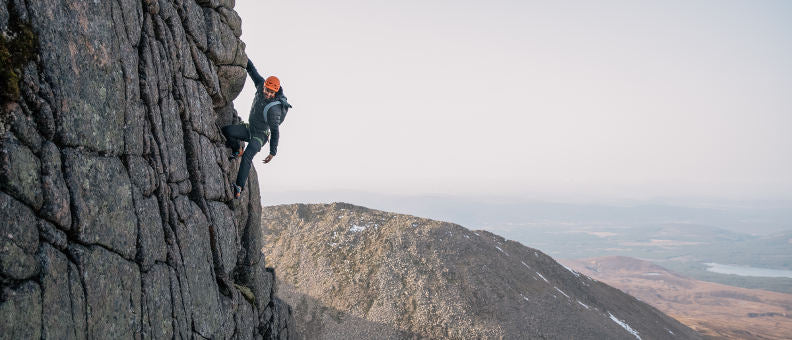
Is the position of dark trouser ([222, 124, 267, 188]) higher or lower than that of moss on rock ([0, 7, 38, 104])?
lower

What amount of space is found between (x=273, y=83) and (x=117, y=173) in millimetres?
7822

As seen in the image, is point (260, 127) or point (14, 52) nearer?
point (14, 52)

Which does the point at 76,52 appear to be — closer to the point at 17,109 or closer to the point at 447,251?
the point at 17,109

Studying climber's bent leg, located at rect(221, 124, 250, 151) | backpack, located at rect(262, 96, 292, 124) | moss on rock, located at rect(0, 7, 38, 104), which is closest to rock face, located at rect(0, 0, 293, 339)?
moss on rock, located at rect(0, 7, 38, 104)

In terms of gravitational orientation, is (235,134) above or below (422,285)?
above

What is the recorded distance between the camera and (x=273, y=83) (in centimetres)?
1847

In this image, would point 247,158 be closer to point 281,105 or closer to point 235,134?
point 235,134

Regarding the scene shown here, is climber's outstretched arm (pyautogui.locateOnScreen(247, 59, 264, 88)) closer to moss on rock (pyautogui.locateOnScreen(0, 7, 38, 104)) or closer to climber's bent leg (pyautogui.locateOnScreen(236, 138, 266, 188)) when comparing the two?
climber's bent leg (pyautogui.locateOnScreen(236, 138, 266, 188))

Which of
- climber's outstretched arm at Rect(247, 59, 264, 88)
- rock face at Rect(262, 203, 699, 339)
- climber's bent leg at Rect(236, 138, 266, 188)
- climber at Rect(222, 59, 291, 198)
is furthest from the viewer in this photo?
rock face at Rect(262, 203, 699, 339)

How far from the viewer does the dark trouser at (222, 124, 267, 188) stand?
19281 millimetres

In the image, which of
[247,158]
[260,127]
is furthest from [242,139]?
[260,127]

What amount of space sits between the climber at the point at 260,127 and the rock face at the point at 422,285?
20.0m

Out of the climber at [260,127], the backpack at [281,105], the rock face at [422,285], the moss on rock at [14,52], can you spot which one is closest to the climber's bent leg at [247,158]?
the climber at [260,127]

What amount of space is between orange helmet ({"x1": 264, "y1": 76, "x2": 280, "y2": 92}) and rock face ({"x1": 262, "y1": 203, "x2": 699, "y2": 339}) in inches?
902
